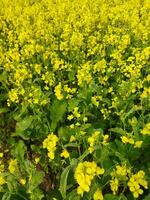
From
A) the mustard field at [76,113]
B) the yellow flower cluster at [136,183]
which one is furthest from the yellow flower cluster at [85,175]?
the yellow flower cluster at [136,183]

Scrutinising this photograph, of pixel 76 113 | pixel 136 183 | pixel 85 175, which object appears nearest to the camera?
pixel 85 175

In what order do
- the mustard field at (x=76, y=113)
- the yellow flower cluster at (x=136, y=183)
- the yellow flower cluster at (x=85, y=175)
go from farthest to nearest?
the mustard field at (x=76, y=113) < the yellow flower cluster at (x=136, y=183) < the yellow flower cluster at (x=85, y=175)

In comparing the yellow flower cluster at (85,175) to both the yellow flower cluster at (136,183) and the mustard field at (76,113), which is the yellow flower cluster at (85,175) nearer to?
the mustard field at (76,113)

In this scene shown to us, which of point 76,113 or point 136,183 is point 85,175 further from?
point 76,113

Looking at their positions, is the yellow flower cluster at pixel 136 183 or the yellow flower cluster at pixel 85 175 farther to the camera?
the yellow flower cluster at pixel 136 183

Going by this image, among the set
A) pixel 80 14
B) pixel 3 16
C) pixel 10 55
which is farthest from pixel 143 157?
pixel 3 16

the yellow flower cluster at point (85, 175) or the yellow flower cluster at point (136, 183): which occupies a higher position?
the yellow flower cluster at point (85, 175)

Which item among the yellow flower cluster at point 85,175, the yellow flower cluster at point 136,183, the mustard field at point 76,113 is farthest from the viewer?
the mustard field at point 76,113

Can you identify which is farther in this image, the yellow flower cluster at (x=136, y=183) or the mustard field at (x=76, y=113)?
the mustard field at (x=76, y=113)

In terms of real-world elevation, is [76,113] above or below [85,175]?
below

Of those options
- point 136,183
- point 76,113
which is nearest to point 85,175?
point 136,183

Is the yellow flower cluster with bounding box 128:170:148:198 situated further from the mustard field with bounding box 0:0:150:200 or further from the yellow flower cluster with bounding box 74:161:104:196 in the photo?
the yellow flower cluster with bounding box 74:161:104:196

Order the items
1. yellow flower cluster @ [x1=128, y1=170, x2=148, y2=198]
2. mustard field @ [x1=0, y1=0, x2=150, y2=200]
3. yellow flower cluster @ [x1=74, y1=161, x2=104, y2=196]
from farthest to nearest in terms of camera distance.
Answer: mustard field @ [x1=0, y1=0, x2=150, y2=200], yellow flower cluster @ [x1=128, y1=170, x2=148, y2=198], yellow flower cluster @ [x1=74, y1=161, x2=104, y2=196]

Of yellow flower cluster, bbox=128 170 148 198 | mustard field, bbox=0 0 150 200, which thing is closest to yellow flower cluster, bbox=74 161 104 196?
mustard field, bbox=0 0 150 200
